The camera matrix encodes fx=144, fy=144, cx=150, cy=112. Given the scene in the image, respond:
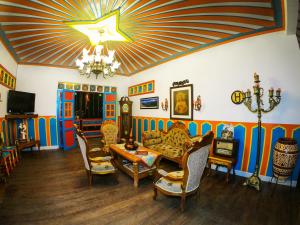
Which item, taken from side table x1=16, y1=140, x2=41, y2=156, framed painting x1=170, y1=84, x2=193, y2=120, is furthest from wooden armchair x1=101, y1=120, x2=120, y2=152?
side table x1=16, y1=140, x2=41, y2=156

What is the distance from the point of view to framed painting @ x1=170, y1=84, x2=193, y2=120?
4.43 m

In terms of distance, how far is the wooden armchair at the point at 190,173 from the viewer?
6.31 ft

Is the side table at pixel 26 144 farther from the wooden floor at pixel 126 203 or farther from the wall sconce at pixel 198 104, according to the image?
the wall sconce at pixel 198 104

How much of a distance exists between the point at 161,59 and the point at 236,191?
4305 mm

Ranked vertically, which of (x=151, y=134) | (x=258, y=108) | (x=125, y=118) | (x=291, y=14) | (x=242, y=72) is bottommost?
(x=151, y=134)

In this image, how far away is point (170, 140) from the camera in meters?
4.62

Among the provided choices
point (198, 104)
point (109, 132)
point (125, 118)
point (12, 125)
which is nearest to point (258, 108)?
point (198, 104)

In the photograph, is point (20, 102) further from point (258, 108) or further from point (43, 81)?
point (258, 108)

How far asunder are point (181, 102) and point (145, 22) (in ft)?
8.41

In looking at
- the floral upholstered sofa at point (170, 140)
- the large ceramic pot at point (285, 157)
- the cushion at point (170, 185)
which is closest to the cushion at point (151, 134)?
the floral upholstered sofa at point (170, 140)

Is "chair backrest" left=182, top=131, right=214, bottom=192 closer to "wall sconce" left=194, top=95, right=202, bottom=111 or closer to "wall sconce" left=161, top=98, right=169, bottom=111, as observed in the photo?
"wall sconce" left=194, top=95, right=202, bottom=111

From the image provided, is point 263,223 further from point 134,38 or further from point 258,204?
point 134,38

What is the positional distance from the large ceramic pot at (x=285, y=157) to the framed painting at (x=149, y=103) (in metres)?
3.75

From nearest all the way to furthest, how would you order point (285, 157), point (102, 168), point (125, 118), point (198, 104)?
point (285, 157), point (102, 168), point (198, 104), point (125, 118)
